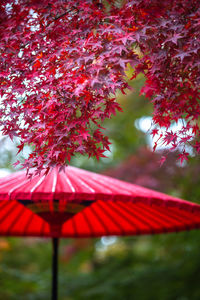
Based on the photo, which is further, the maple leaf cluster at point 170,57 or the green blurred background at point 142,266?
the green blurred background at point 142,266

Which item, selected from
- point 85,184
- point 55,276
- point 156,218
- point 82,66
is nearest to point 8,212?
point 55,276

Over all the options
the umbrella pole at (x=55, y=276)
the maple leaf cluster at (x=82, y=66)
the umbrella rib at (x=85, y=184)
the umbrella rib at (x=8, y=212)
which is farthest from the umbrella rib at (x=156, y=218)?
the maple leaf cluster at (x=82, y=66)

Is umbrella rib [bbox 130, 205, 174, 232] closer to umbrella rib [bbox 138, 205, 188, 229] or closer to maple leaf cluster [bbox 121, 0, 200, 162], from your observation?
umbrella rib [bbox 138, 205, 188, 229]

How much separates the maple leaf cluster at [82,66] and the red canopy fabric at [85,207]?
0.22m

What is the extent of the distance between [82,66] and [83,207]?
1100mm

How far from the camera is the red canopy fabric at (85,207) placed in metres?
1.47

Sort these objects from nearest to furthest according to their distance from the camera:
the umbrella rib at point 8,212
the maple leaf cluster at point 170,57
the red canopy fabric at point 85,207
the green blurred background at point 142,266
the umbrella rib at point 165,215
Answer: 1. the maple leaf cluster at point 170,57
2. the red canopy fabric at point 85,207
3. the umbrella rib at point 165,215
4. the umbrella rib at point 8,212
5. the green blurred background at point 142,266

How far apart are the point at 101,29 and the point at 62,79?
0.75 feet

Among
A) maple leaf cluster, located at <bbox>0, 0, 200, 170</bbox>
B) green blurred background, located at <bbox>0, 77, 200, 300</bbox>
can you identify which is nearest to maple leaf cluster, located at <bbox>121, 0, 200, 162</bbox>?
maple leaf cluster, located at <bbox>0, 0, 200, 170</bbox>

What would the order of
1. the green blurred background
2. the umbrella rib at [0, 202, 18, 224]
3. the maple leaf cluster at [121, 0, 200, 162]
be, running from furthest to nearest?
1. the green blurred background
2. the umbrella rib at [0, 202, 18, 224]
3. the maple leaf cluster at [121, 0, 200, 162]

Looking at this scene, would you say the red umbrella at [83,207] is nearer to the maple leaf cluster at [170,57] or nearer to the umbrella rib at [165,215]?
the umbrella rib at [165,215]

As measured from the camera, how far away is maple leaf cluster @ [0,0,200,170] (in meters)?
1.10

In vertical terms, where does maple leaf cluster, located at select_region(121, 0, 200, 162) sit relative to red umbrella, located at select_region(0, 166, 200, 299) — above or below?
above

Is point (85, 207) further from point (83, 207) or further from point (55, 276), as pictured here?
point (55, 276)
